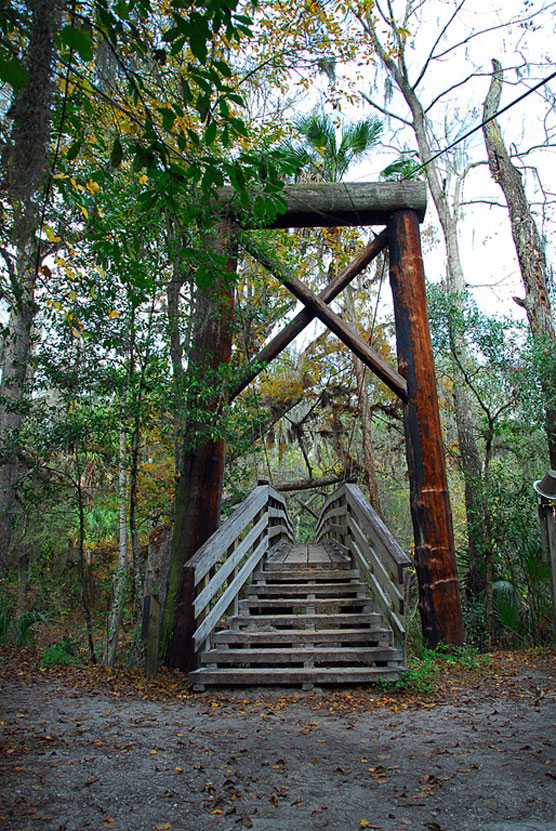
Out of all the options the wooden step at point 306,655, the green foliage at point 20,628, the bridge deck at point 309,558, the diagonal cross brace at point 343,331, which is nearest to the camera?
the wooden step at point 306,655

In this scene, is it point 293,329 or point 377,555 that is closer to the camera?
point 377,555

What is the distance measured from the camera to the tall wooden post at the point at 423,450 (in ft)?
22.2

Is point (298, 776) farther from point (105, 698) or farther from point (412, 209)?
point (412, 209)

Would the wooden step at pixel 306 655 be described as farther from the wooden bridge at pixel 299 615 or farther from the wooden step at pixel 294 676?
the wooden step at pixel 294 676

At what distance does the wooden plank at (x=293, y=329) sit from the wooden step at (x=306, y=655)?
277 centimetres

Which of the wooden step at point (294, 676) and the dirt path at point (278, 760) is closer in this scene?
the dirt path at point (278, 760)

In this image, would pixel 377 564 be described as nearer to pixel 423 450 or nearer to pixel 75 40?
pixel 423 450

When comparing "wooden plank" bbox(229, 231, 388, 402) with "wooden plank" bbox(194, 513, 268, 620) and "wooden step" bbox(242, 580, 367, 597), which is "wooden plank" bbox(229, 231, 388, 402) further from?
"wooden step" bbox(242, 580, 367, 597)

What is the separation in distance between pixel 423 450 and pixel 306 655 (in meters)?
2.91

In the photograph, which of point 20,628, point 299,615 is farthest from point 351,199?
point 20,628

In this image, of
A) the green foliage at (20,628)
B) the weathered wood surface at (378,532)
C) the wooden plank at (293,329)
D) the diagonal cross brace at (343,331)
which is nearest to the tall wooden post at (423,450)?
the diagonal cross brace at (343,331)

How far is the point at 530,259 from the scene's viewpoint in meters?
10.2

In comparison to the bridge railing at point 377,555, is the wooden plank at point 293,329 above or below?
above

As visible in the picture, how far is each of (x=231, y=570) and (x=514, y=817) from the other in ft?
12.0
